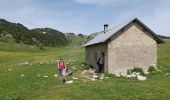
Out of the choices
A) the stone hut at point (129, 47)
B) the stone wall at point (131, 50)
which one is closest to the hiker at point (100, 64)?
the stone hut at point (129, 47)

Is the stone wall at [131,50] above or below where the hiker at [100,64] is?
above

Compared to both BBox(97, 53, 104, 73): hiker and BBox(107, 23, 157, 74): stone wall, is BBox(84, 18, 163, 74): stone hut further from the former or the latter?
BBox(97, 53, 104, 73): hiker

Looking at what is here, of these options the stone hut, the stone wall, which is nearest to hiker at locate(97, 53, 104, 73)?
the stone hut

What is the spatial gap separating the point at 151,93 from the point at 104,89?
12.8ft

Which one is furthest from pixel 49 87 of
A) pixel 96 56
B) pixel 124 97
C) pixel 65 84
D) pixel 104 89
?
pixel 96 56

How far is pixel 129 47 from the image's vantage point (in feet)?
143

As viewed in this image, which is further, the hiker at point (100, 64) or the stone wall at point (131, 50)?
the hiker at point (100, 64)

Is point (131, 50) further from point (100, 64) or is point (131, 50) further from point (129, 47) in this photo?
point (100, 64)

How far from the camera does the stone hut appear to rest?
42.8 m

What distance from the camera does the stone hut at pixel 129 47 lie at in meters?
42.8

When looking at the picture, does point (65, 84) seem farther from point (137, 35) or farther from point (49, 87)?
point (137, 35)

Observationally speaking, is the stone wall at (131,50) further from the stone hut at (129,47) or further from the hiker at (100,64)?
Answer: the hiker at (100,64)

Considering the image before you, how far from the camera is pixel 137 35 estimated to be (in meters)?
44.0

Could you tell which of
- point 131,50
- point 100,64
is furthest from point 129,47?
point 100,64
